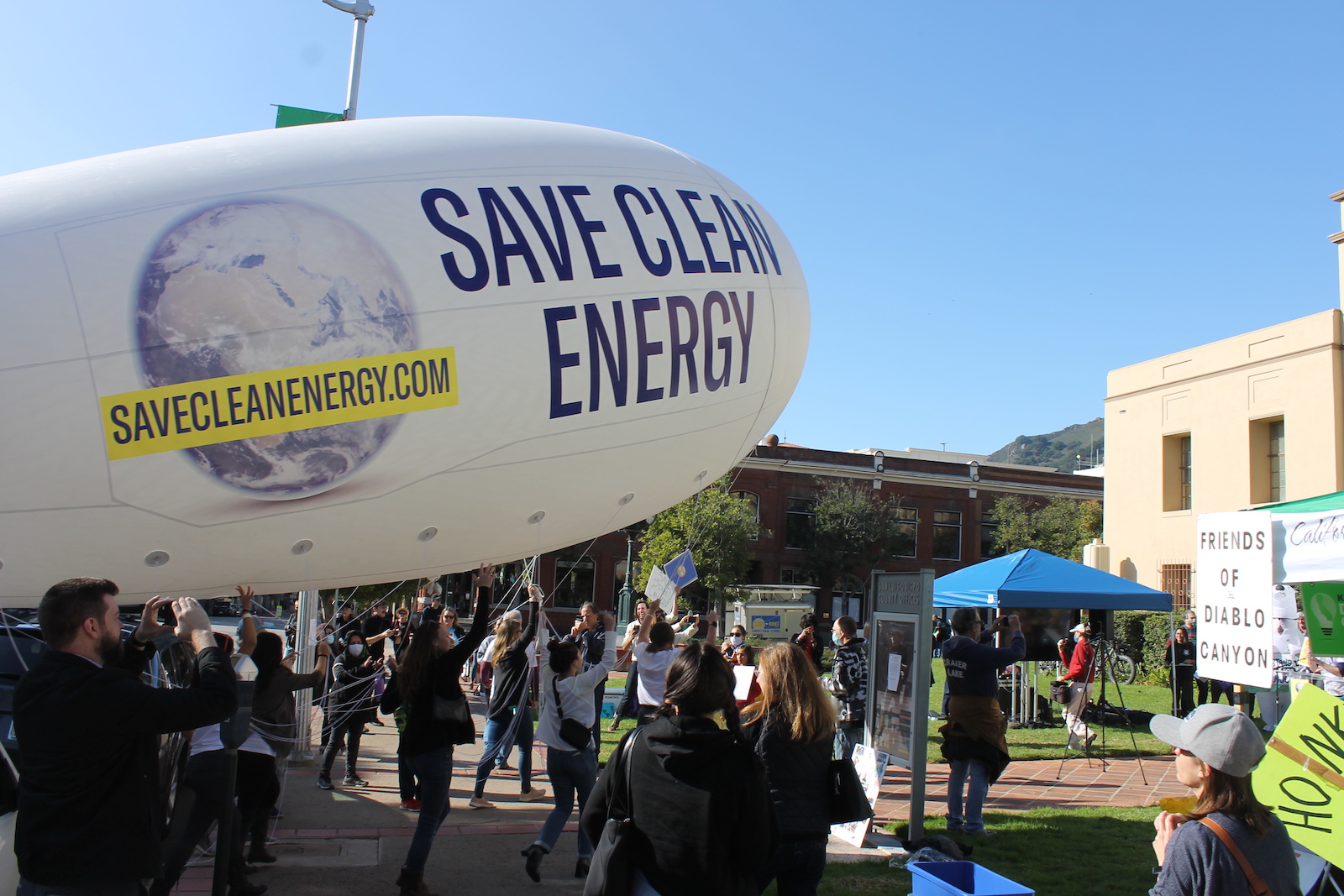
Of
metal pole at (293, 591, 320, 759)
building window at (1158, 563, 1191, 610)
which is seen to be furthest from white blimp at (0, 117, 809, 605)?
building window at (1158, 563, 1191, 610)

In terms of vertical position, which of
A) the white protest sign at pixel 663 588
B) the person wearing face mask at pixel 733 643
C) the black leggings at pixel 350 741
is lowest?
the black leggings at pixel 350 741

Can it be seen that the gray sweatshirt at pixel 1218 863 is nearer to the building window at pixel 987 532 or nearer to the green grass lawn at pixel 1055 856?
the green grass lawn at pixel 1055 856

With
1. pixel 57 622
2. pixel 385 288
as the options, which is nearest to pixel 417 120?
pixel 385 288

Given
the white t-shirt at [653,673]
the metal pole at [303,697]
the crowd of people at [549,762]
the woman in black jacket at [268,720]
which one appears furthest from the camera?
the metal pole at [303,697]

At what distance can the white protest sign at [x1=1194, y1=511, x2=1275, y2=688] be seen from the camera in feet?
19.2

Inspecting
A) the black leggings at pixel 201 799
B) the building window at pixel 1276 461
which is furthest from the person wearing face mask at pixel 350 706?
the building window at pixel 1276 461

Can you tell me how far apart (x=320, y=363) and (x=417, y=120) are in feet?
6.41

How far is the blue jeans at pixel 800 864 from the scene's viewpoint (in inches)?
164

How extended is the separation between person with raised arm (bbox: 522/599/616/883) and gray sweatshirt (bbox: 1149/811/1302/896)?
404 cm

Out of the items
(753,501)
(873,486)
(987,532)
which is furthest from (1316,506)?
(987,532)

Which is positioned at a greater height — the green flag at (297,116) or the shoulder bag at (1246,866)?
the green flag at (297,116)

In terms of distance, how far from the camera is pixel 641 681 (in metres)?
8.36

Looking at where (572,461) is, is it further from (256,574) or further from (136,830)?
(136,830)

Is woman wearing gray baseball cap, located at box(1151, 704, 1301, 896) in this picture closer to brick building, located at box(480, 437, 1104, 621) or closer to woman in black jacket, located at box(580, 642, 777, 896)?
woman in black jacket, located at box(580, 642, 777, 896)
